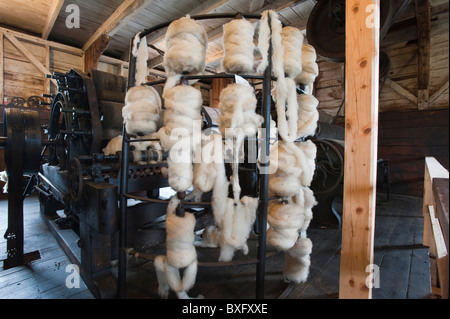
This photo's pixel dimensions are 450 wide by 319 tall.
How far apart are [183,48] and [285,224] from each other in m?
0.98

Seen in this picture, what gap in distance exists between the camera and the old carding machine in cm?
138

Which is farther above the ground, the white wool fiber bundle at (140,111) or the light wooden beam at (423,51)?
the light wooden beam at (423,51)

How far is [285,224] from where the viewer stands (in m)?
1.11

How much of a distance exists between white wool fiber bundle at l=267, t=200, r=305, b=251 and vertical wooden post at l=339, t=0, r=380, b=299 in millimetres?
245

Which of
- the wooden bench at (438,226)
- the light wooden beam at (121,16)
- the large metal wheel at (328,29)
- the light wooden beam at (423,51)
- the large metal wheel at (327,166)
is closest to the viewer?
the wooden bench at (438,226)

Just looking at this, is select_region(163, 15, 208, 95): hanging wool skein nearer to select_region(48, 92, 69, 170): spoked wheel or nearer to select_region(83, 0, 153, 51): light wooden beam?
select_region(48, 92, 69, 170): spoked wheel

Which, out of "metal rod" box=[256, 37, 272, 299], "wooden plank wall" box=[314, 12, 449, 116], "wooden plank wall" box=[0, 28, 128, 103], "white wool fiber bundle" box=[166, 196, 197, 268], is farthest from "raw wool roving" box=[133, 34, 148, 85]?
"wooden plank wall" box=[314, 12, 449, 116]

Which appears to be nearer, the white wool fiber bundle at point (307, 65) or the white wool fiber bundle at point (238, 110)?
the white wool fiber bundle at point (238, 110)

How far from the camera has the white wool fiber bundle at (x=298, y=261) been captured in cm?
130

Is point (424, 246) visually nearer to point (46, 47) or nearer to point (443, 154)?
point (443, 154)

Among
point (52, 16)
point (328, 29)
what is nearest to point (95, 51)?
point (52, 16)

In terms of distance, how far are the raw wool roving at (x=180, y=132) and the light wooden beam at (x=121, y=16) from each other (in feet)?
8.67

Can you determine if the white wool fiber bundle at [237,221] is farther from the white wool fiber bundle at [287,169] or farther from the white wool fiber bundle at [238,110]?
the white wool fiber bundle at [238,110]

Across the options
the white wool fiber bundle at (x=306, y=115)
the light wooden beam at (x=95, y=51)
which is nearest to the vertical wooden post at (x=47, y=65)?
the light wooden beam at (x=95, y=51)
